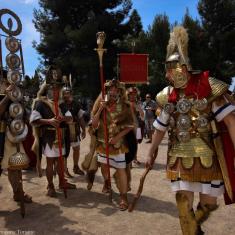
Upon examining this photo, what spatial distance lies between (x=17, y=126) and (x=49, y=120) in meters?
1.10

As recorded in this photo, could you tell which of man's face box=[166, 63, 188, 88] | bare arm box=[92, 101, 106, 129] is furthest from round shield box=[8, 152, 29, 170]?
man's face box=[166, 63, 188, 88]

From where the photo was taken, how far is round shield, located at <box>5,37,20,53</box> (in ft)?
15.6

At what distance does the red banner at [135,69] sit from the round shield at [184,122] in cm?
1187

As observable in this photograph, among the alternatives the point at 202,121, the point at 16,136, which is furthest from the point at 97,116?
the point at 202,121

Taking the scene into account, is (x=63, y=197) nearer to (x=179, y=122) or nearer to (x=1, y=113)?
(x=1, y=113)

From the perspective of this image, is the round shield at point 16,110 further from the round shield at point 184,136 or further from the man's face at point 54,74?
the round shield at point 184,136

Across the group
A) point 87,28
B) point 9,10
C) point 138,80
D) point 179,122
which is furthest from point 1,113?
point 87,28

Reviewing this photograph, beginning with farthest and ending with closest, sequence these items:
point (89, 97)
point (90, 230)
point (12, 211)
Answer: point (89, 97) < point (12, 211) < point (90, 230)

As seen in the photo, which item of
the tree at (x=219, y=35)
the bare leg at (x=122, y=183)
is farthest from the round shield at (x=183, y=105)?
the tree at (x=219, y=35)

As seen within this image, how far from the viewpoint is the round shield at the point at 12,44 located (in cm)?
476

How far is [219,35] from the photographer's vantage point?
2861cm

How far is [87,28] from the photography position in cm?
2819

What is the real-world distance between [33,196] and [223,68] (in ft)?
79.2

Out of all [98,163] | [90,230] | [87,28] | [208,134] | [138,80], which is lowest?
[90,230]
